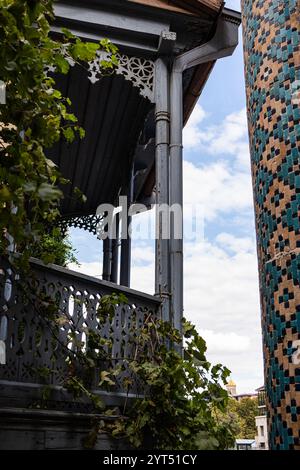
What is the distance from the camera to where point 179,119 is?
5.10 metres

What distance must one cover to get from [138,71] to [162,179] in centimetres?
123

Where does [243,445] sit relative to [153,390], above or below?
below

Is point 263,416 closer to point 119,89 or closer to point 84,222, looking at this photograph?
point 84,222

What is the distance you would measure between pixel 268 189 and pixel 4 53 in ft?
5.72

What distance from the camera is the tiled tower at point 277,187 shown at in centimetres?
267

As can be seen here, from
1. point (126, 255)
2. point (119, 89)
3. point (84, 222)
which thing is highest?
point (119, 89)

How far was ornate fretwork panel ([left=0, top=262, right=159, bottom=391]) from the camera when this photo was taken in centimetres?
304

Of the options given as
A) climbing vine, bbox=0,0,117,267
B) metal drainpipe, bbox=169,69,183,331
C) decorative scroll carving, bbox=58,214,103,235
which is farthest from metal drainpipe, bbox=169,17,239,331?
decorative scroll carving, bbox=58,214,103,235

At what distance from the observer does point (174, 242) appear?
4.72 m

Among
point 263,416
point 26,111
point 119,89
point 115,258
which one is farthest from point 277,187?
point 263,416

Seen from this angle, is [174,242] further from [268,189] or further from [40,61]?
[40,61]

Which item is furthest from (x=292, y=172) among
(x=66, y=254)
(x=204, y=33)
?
(x=66, y=254)

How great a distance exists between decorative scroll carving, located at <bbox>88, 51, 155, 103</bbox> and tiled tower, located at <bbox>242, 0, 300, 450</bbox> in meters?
1.62

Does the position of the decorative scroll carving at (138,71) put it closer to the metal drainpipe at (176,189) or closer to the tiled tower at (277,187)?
the metal drainpipe at (176,189)
